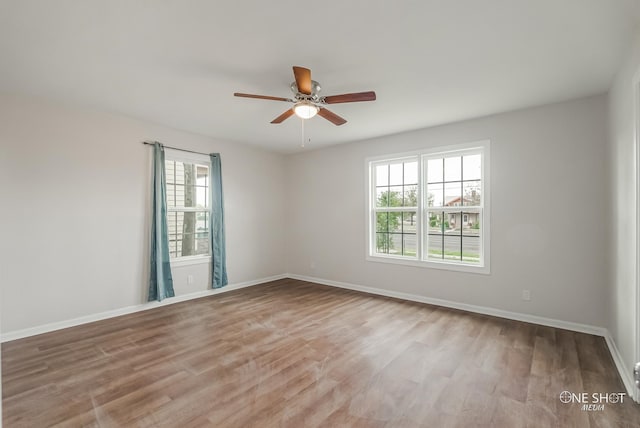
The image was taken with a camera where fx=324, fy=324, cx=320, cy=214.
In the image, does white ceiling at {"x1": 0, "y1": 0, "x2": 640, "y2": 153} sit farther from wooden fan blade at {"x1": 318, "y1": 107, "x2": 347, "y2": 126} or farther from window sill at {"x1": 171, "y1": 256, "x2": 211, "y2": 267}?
window sill at {"x1": 171, "y1": 256, "x2": 211, "y2": 267}

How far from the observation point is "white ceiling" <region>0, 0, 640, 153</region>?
218 cm

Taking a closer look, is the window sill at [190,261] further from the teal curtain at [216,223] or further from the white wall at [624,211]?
the white wall at [624,211]

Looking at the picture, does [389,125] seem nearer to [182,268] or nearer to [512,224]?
[512,224]

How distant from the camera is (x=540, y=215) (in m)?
3.88

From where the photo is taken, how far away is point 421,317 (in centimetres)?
411

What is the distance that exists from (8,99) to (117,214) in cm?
161

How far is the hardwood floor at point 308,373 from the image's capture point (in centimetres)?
224

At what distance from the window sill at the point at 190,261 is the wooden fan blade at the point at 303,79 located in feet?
11.0

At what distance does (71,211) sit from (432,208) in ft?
15.5

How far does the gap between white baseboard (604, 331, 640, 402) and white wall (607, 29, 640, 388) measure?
56 mm

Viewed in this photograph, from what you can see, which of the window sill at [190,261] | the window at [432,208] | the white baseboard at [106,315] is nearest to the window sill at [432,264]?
the window at [432,208]

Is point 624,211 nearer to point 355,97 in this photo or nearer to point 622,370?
point 622,370

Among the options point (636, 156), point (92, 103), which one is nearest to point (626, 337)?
point (636, 156)

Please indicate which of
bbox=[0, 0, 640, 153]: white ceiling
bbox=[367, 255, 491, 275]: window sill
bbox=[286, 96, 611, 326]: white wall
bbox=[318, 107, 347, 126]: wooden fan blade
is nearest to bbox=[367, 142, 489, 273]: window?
bbox=[367, 255, 491, 275]: window sill
